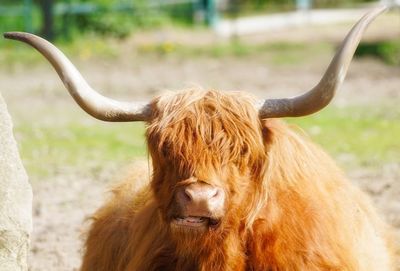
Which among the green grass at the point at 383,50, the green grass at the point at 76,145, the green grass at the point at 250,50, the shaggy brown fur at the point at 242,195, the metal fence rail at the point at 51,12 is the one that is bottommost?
the green grass at the point at 250,50

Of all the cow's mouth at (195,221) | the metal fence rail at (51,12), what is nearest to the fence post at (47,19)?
the metal fence rail at (51,12)

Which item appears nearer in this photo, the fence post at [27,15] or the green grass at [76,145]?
the green grass at [76,145]

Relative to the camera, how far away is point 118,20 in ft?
81.5

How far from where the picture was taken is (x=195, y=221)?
14.9ft

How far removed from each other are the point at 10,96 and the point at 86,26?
9.09 metres

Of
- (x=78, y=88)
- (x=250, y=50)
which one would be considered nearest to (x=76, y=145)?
(x=78, y=88)

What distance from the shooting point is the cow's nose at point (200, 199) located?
4445mm

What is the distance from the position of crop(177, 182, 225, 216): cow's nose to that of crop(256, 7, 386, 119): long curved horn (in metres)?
0.61

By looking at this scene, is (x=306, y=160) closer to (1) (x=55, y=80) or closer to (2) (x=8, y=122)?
(2) (x=8, y=122)

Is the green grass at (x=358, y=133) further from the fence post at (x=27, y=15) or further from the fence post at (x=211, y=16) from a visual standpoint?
the fence post at (x=211, y=16)

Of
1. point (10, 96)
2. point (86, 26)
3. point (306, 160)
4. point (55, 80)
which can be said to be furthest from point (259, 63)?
point (306, 160)

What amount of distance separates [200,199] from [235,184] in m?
0.35

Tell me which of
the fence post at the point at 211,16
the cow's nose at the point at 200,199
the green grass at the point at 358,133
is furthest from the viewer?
the fence post at the point at 211,16

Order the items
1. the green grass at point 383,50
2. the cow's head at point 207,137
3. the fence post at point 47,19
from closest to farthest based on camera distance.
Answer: the cow's head at point 207,137
the green grass at point 383,50
the fence post at point 47,19
